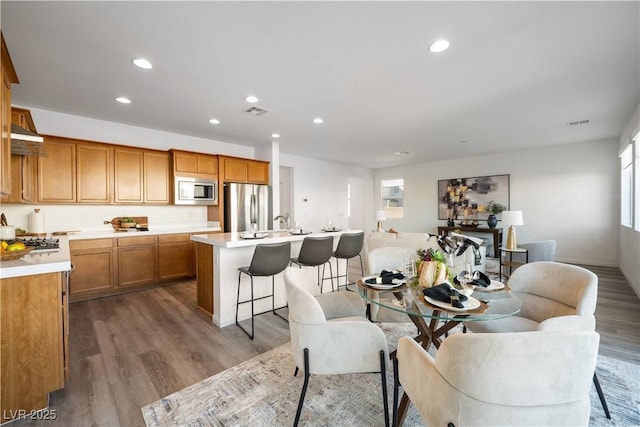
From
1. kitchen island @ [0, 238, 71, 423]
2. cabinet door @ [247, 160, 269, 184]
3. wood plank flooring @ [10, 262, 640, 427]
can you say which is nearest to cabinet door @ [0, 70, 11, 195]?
kitchen island @ [0, 238, 71, 423]

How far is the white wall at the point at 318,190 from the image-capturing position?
6.95 meters

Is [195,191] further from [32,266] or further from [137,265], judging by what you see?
[32,266]

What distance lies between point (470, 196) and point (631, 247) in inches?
126

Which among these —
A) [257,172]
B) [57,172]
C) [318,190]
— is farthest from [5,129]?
[318,190]

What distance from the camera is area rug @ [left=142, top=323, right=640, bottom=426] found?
65.1 inches

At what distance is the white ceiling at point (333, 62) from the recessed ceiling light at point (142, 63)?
7 centimetres

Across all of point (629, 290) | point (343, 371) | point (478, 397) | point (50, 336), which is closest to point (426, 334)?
point (343, 371)

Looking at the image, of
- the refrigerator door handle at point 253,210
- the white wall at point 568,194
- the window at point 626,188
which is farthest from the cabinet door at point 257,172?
the window at point 626,188

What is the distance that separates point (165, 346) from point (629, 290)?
6.14m

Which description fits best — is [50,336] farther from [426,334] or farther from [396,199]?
[396,199]

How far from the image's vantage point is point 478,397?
97 cm

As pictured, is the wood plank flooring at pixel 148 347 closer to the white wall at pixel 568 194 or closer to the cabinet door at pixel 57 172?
the cabinet door at pixel 57 172

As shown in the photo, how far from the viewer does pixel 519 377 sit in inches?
36.8

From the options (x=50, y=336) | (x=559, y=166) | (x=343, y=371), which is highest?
(x=559, y=166)
